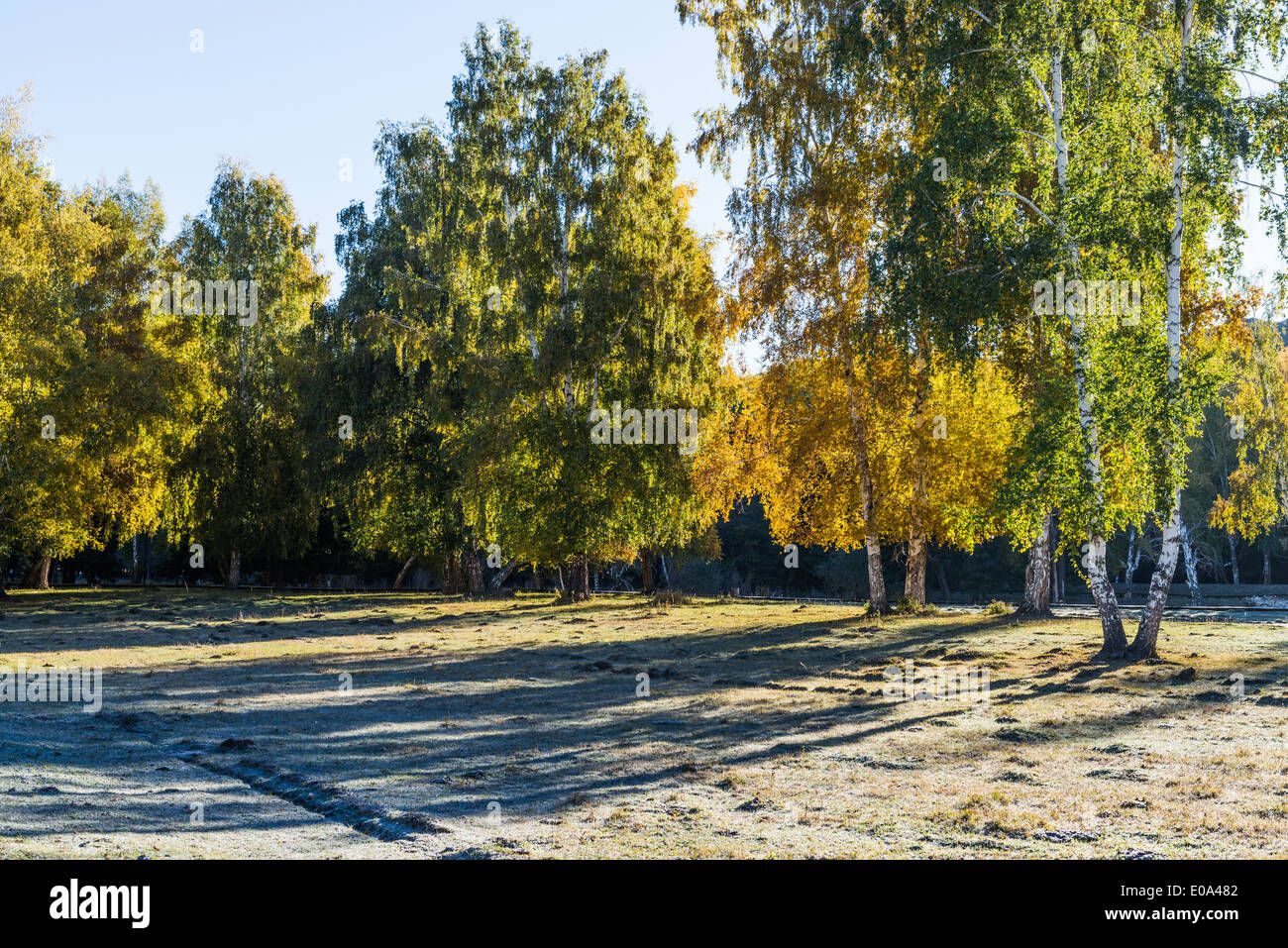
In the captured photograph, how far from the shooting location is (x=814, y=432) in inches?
1288

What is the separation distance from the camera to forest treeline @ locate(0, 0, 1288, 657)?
20.7 meters

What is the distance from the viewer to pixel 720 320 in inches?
1323

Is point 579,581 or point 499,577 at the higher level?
point 579,581

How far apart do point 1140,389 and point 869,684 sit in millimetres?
8212

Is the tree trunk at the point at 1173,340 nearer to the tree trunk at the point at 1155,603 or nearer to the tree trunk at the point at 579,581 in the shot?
the tree trunk at the point at 1155,603

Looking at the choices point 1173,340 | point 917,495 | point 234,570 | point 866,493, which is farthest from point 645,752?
point 234,570

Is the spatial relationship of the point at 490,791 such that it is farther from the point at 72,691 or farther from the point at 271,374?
the point at 271,374

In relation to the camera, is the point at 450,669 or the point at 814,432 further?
the point at 814,432

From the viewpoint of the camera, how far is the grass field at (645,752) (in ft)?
27.4

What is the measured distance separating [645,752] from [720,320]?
2310 cm

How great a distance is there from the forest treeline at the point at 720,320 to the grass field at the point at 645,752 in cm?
596

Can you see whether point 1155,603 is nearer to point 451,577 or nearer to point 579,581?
point 579,581
